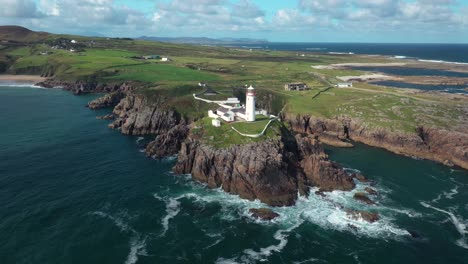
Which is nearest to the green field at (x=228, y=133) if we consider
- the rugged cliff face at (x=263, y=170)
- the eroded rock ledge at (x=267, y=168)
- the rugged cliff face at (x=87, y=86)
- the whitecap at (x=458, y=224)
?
the eroded rock ledge at (x=267, y=168)

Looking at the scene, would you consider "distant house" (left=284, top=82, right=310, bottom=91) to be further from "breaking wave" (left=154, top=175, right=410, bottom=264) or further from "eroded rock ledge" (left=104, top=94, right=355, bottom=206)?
"breaking wave" (left=154, top=175, right=410, bottom=264)

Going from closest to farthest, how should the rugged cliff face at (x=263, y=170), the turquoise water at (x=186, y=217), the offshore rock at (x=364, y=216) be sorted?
the turquoise water at (x=186, y=217) < the offshore rock at (x=364, y=216) < the rugged cliff face at (x=263, y=170)

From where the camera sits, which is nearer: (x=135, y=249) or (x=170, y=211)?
(x=135, y=249)

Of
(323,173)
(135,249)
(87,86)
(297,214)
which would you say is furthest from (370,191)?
(87,86)

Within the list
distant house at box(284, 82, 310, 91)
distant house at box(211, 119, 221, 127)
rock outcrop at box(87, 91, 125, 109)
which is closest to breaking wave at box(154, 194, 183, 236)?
distant house at box(211, 119, 221, 127)

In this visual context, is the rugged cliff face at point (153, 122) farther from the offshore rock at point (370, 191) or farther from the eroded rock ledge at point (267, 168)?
the offshore rock at point (370, 191)

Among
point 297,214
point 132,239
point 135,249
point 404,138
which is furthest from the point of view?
point 404,138

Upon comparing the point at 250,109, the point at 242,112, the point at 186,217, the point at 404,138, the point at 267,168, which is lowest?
the point at 186,217

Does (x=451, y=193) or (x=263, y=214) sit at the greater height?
(x=451, y=193)

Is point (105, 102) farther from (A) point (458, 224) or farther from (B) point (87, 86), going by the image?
(A) point (458, 224)
